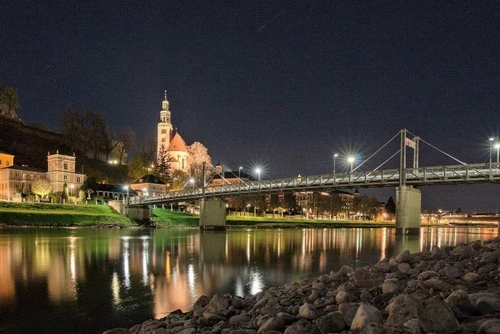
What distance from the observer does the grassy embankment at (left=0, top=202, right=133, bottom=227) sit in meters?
72.9

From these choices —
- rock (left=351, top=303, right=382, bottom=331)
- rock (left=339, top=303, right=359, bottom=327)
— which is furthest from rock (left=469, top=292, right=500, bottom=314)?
rock (left=339, top=303, right=359, bottom=327)

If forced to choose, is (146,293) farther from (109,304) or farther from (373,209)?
(373,209)

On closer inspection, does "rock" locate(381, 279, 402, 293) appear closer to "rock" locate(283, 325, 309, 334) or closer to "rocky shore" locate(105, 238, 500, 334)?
"rocky shore" locate(105, 238, 500, 334)

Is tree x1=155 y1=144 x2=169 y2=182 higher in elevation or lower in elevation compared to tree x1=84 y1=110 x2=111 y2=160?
lower

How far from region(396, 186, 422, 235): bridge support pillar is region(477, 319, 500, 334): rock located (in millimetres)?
54308

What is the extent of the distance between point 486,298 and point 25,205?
88461 millimetres

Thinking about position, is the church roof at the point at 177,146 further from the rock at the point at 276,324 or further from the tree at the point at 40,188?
the rock at the point at 276,324

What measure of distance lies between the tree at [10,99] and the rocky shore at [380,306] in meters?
169

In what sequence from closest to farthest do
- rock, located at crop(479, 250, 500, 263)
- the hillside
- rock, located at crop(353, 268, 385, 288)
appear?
1. rock, located at crop(353, 268, 385, 288)
2. rock, located at crop(479, 250, 500, 263)
3. the hillside

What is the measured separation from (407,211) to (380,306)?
53.0 metres

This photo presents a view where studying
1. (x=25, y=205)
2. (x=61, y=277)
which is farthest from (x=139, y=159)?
(x=61, y=277)

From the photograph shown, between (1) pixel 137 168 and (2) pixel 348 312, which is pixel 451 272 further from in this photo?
(1) pixel 137 168

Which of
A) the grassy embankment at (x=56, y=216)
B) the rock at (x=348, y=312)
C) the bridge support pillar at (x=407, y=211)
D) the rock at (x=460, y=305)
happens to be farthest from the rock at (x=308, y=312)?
the grassy embankment at (x=56, y=216)

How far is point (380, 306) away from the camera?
28.4 feet
